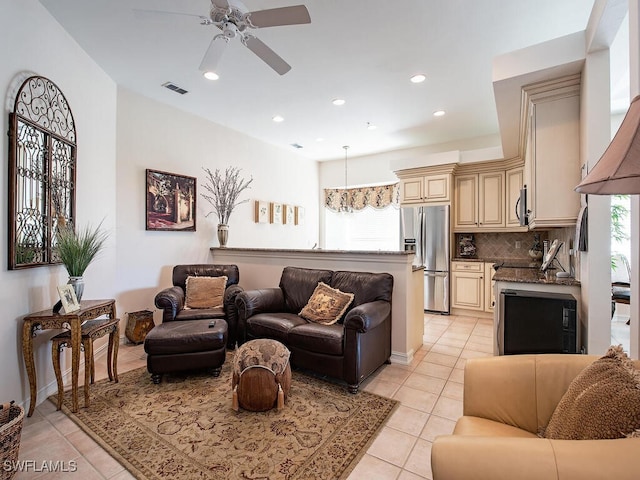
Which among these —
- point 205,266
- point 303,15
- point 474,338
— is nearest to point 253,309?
point 205,266

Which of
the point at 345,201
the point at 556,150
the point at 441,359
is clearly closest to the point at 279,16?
the point at 556,150

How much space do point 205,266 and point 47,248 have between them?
5.53 ft

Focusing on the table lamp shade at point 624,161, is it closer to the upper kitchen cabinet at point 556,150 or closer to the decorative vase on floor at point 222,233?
the upper kitchen cabinet at point 556,150

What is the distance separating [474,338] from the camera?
12.7ft

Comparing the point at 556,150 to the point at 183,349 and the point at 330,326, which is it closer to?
the point at 330,326

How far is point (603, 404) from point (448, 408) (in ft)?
4.97

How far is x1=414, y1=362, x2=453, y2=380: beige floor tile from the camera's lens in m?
2.83

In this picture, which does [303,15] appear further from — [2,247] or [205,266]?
[205,266]

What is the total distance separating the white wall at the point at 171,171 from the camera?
145 inches

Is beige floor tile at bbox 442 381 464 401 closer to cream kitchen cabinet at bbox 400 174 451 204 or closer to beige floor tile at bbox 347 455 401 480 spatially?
beige floor tile at bbox 347 455 401 480

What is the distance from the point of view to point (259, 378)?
2150mm

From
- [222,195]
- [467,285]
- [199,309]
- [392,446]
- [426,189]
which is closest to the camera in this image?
[392,446]

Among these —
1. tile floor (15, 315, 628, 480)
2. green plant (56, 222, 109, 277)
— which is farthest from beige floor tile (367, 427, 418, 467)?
green plant (56, 222, 109, 277)

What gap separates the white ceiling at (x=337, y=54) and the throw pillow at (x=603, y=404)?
2584 millimetres
